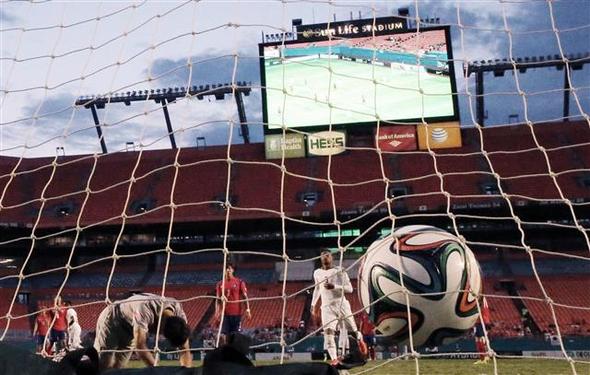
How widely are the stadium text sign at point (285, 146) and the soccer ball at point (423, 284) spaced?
663 inches

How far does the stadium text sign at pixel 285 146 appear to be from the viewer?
20.3 m

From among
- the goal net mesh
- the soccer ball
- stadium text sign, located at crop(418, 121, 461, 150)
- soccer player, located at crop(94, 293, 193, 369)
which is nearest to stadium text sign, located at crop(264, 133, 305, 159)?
the goal net mesh

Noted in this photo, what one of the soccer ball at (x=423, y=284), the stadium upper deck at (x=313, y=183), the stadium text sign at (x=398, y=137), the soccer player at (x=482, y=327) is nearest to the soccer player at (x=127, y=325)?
the soccer ball at (x=423, y=284)

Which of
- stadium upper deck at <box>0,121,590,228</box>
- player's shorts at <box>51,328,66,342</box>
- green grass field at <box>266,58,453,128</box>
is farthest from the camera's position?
stadium upper deck at <box>0,121,590,228</box>

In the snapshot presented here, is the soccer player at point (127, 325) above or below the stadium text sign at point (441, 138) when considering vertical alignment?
below

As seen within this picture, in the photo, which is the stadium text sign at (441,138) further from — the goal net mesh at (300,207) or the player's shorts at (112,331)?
the player's shorts at (112,331)

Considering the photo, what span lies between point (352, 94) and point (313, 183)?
668cm

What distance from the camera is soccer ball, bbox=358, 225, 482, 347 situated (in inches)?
122

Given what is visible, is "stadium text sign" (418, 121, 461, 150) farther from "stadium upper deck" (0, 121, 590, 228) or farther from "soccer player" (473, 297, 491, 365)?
"soccer player" (473, 297, 491, 365)

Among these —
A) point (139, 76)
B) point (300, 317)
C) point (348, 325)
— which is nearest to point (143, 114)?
point (139, 76)

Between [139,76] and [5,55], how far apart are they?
112cm

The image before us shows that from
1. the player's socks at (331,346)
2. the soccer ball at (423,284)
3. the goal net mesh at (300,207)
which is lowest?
the player's socks at (331,346)

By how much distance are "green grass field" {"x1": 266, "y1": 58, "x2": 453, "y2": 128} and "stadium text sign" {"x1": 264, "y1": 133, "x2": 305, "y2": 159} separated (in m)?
1.95

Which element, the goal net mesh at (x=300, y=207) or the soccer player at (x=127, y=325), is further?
the goal net mesh at (x=300, y=207)
